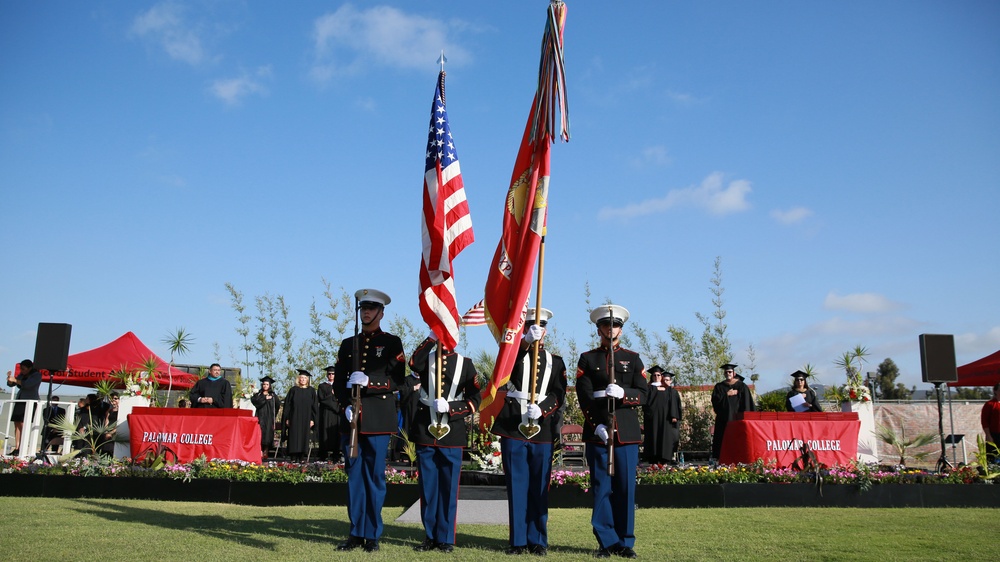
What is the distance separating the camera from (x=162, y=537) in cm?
679

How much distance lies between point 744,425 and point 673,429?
4.37m

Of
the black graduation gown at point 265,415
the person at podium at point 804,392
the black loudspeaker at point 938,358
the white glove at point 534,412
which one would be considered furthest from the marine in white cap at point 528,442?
the black graduation gown at point 265,415

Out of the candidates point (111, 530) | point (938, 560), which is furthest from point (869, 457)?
point (111, 530)

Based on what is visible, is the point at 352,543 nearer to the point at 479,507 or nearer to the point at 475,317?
the point at 479,507

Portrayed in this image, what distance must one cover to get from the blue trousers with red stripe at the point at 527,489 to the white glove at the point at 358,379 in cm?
130

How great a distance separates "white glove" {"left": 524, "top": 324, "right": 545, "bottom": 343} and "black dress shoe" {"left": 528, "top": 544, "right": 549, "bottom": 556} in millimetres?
1695

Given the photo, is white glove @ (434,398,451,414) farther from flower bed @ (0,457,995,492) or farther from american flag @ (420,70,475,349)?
flower bed @ (0,457,995,492)

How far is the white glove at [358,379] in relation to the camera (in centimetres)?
662

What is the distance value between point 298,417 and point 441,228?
394 inches

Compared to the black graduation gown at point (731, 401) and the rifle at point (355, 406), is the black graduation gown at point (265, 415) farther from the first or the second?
the rifle at point (355, 406)

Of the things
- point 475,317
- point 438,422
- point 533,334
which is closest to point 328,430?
point 475,317

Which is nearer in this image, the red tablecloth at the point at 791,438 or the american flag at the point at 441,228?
the american flag at the point at 441,228

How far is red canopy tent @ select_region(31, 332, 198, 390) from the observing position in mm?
20734

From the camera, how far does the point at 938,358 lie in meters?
13.4
